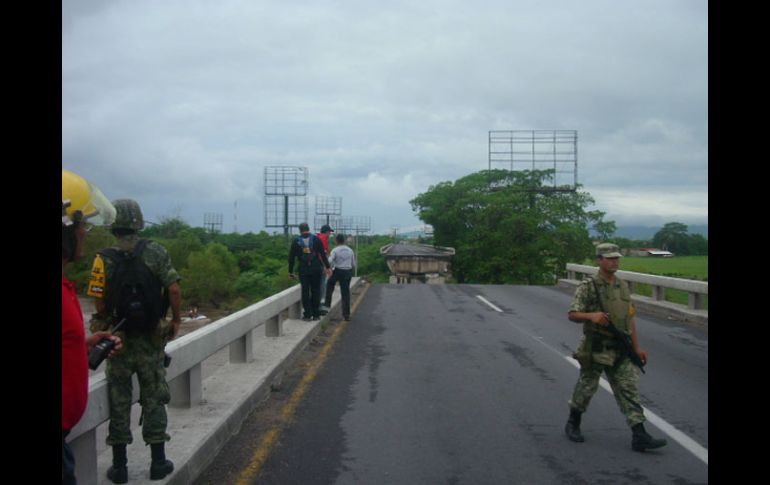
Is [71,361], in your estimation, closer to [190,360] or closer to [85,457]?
[85,457]

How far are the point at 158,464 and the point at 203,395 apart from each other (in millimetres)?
2413

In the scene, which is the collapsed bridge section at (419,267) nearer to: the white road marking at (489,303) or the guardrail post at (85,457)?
the white road marking at (489,303)

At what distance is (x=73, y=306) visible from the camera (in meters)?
3.17

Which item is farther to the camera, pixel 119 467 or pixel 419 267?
pixel 419 267

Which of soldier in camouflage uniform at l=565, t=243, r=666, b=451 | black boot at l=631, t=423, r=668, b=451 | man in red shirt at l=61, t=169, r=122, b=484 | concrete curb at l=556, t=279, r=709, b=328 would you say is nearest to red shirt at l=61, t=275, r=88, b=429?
man in red shirt at l=61, t=169, r=122, b=484

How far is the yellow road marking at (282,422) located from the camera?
5.57 meters

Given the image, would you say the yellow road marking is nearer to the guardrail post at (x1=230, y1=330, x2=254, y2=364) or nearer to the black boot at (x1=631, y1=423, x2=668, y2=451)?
the guardrail post at (x1=230, y1=330, x2=254, y2=364)

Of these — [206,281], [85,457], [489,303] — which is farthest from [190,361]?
[206,281]

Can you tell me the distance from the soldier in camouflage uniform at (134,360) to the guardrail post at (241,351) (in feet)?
13.5

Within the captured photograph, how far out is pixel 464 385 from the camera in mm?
8812

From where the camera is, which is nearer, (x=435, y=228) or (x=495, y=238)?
(x=495, y=238)
